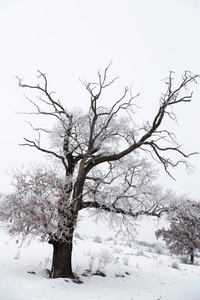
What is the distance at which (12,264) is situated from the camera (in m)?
8.27

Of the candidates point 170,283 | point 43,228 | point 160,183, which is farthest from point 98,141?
point 170,283

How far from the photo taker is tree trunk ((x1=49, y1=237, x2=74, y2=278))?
788 centimetres

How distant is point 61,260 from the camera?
8.06 m

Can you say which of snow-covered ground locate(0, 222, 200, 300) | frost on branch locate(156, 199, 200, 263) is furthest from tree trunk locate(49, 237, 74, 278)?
frost on branch locate(156, 199, 200, 263)

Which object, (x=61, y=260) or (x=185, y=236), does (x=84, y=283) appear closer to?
(x=61, y=260)

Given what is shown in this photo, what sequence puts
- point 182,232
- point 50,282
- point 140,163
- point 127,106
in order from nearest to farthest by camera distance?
point 50,282 → point 127,106 → point 140,163 → point 182,232

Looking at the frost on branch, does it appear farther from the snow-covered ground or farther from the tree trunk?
the tree trunk

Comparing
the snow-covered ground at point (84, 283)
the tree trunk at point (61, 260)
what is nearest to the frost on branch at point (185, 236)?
the snow-covered ground at point (84, 283)

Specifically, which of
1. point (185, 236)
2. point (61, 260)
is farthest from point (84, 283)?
point (185, 236)

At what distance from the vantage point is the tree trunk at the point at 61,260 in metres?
7.88

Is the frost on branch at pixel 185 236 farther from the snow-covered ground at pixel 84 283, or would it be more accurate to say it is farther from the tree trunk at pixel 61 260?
the tree trunk at pixel 61 260

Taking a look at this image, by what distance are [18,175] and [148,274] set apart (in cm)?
767

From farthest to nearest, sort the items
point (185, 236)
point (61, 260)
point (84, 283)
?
1. point (185, 236)
2. point (61, 260)
3. point (84, 283)

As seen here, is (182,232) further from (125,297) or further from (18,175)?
(18,175)
